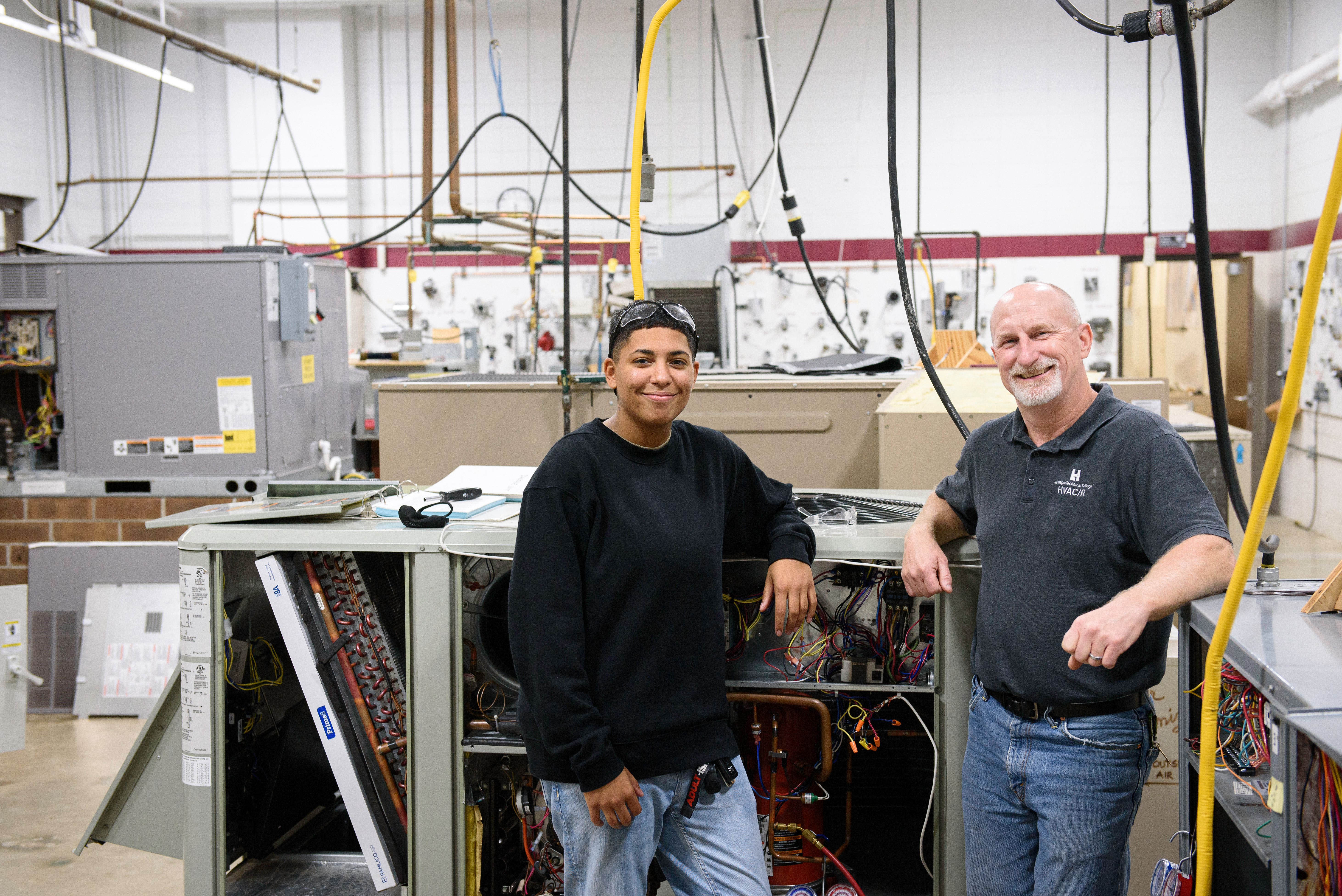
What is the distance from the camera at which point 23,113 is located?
8828 mm

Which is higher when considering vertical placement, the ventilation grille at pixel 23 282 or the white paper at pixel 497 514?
the ventilation grille at pixel 23 282

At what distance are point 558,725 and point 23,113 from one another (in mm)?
9789

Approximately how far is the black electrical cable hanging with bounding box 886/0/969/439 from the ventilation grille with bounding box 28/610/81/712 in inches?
159

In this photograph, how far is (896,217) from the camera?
1948 millimetres

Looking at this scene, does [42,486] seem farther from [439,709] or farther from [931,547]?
[931,547]

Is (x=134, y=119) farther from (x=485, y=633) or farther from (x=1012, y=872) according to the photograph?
(x=1012, y=872)

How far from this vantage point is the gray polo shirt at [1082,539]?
5.28ft

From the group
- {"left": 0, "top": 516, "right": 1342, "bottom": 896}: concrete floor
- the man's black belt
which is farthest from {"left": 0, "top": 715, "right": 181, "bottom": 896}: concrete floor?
the man's black belt

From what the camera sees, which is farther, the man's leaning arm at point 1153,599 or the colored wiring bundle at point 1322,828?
the man's leaning arm at point 1153,599

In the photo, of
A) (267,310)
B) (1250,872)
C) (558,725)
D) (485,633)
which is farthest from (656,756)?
(267,310)

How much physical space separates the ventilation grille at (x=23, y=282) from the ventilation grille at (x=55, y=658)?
1392mm

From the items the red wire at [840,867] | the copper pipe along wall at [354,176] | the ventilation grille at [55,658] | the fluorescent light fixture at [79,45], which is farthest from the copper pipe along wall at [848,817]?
the copper pipe along wall at [354,176]

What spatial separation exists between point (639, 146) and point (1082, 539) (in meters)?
1.22

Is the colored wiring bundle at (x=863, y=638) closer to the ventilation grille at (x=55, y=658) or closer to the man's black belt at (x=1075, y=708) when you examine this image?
the man's black belt at (x=1075, y=708)
